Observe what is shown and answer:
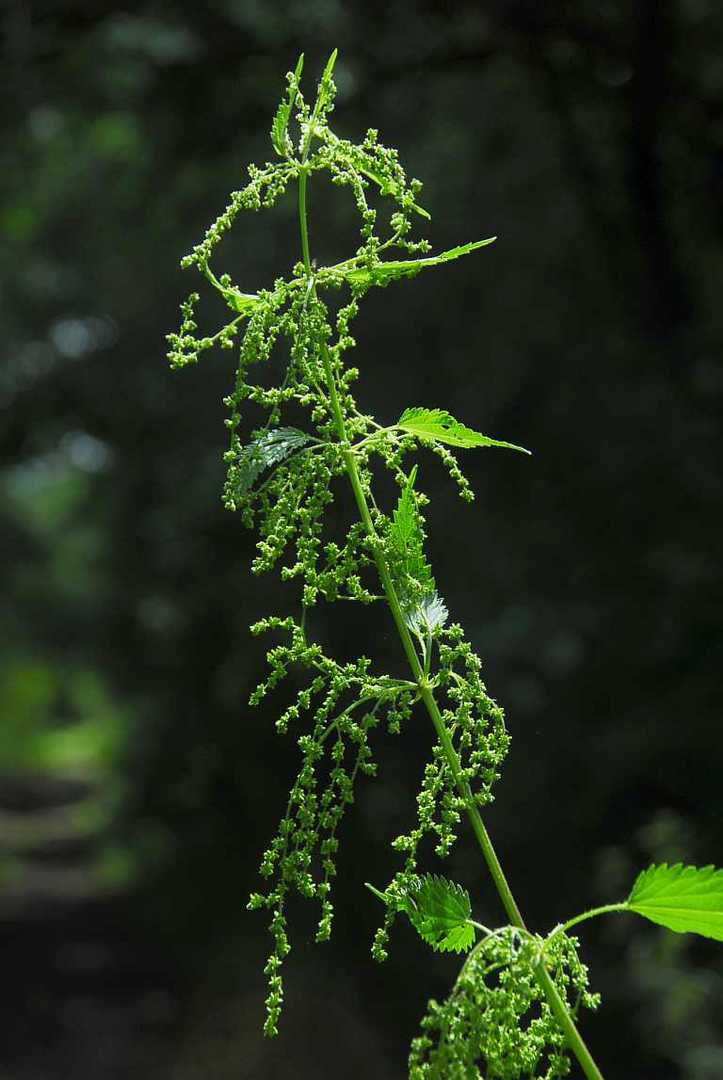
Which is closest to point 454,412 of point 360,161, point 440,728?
point 360,161

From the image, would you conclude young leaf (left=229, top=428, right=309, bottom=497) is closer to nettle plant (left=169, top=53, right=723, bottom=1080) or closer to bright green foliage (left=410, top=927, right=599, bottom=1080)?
nettle plant (left=169, top=53, right=723, bottom=1080)

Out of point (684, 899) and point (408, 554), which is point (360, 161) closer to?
point (408, 554)

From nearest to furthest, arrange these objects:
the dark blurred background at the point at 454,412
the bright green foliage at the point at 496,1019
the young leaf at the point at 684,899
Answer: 1. the bright green foliage at the point at 496,1019
2. the young leaf at the point at 684,899
3. the dark blurred background at the point at 454,412

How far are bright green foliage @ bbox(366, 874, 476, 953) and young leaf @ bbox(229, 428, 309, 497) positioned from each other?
0.26 meters

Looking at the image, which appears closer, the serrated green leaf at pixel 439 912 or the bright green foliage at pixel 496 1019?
the bright green foliage at pixel 496 1019

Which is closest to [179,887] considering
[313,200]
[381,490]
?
[381,490]

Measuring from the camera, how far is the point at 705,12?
242 inches

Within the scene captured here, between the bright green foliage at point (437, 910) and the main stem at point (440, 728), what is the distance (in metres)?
0.04

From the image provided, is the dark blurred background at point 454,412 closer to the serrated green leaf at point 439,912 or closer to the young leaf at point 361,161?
the serrated green leaf at point 439,912

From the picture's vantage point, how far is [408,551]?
0.78 m

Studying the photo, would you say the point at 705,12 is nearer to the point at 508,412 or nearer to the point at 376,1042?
the point at 508,412

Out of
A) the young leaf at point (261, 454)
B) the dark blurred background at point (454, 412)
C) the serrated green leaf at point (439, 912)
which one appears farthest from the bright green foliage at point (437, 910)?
the dark blurred background at point (454, 412)

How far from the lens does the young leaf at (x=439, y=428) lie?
805 mm

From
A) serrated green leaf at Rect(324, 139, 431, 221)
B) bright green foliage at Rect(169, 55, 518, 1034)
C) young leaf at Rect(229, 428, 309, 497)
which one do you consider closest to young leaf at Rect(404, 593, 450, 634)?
bright green foliage at Rect(169, 55, 518, 1034)
